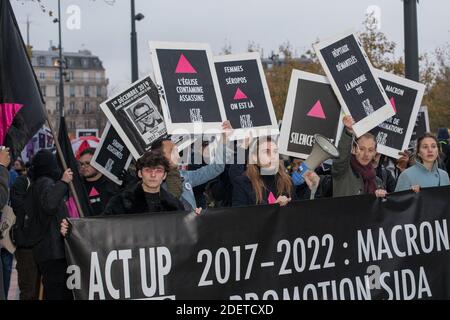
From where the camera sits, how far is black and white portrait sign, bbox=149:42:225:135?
7102 mm

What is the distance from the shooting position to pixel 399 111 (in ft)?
25.5

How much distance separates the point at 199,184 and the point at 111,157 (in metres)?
2.64

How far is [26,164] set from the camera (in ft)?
36.2

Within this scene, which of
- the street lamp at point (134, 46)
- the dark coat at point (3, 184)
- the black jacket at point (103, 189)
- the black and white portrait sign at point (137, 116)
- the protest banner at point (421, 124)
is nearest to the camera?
the dark coat at point (3, 184)

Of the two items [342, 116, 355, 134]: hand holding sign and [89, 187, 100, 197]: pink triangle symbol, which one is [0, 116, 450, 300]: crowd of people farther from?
[89, 187, 100, 197]: pink triangle symbol

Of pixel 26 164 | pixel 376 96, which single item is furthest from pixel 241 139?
pixel 26 164

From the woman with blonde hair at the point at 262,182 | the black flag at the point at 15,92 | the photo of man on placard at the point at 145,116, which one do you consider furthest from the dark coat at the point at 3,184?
the photo of man on placard at the point at 145,116

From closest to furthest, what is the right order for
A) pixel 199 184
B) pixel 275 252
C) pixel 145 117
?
pixel 275 252 → pixel 199 184 → pixel 145 117

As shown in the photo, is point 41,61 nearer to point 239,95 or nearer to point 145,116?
point 145,116

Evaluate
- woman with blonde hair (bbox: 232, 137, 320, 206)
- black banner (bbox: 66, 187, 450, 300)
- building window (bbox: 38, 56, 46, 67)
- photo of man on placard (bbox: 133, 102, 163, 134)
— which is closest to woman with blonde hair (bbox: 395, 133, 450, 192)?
black banner (bbox: 66, 187, 450, 300)

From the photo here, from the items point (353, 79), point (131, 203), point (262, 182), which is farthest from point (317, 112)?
point (131, 203)

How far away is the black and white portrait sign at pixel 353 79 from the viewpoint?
280 inches

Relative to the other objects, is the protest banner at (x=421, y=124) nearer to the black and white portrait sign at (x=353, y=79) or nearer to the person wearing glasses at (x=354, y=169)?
the black and white portrait sign at (x=353, y=79)

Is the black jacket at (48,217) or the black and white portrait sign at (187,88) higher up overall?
the black and white portrait sign at (187,88)
